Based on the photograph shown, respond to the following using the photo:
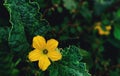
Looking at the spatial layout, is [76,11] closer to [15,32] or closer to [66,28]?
[66,28]

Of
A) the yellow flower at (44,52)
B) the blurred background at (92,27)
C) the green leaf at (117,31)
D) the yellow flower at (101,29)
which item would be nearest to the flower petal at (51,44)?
the yellow flower at (44,52)

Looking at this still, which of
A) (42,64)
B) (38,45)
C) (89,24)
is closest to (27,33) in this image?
(38,45)

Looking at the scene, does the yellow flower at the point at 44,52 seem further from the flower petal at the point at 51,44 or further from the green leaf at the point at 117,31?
the green leaf at the point at 117,31

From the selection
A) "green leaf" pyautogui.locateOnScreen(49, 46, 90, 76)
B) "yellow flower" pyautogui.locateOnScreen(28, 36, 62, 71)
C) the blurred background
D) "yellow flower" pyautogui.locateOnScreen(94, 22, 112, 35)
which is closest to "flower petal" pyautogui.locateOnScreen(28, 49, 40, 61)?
"yellow flower" pyautogui.locateOnScreen(28, 36, 62, 71)

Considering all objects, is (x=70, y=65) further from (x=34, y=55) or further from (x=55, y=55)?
(x=34, y=55)

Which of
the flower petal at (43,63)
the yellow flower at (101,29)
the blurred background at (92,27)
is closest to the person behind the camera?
the flower petal at (43,63)

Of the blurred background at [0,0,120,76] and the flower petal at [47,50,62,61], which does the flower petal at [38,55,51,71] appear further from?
the blurred background at [0,0,120,76]

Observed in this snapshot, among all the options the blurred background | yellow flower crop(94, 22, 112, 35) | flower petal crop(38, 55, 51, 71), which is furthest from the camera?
yellow flower crop(94, 22, 112, 35)
